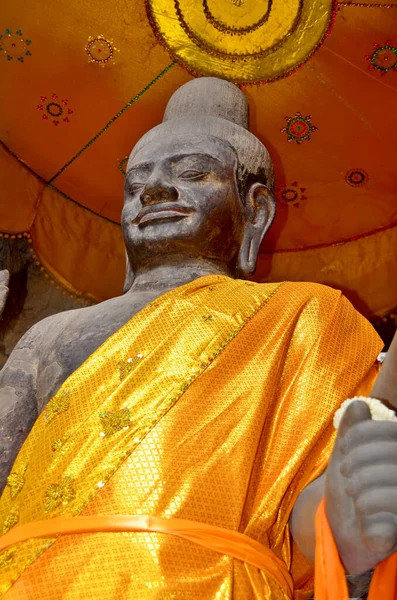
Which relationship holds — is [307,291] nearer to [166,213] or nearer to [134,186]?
[166,213]

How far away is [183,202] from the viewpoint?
7.97 feet

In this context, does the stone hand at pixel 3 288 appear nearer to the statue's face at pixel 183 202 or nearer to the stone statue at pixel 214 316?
the stone statue at pixel 214 316

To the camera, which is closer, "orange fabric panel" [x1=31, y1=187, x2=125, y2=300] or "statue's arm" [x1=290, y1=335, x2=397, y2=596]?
"statue's arm" [x1=290, y1=335, x2=397, y2=596]

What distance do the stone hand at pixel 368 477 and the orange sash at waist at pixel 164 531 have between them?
13.0 inches

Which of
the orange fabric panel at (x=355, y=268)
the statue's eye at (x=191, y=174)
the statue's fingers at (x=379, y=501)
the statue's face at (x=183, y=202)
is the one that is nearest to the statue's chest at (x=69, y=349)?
the statue's face at (x=183, y=202)

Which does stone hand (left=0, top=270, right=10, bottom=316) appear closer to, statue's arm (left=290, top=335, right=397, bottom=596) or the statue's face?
the statue's face

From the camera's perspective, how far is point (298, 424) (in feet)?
5.65

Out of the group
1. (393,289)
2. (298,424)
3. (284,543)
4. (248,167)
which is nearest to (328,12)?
(248,167)

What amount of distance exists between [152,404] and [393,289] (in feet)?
7.55

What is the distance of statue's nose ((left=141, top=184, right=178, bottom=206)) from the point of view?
8.01ft

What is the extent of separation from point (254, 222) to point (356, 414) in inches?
62.8

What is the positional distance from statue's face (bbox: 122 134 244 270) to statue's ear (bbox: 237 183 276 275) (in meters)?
0.06

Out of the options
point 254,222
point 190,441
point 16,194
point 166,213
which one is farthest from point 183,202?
point 16,194

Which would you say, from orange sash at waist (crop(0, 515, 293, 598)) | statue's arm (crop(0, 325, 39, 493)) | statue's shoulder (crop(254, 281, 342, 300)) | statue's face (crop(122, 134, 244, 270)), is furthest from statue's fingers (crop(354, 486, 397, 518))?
statue's face (crop(122, 134, 244, 270))
